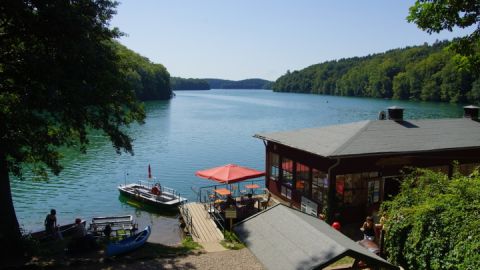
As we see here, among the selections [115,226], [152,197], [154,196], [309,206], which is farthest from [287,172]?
[152,197]

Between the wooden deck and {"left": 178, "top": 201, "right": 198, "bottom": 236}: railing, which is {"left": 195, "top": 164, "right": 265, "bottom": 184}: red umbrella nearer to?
the wooden deck

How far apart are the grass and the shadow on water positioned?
940cm

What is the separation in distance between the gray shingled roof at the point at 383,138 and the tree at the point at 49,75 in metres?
8.77

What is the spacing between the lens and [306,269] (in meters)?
8.05

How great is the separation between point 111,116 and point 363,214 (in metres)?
11.9

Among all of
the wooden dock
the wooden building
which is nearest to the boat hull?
the wooden dock

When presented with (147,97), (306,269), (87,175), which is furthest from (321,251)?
(147,97)

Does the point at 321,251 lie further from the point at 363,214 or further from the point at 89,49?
the point at 363,214

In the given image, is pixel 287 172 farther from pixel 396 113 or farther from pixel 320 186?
pixel 396 113

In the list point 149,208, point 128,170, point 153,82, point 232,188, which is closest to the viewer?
point 149,208

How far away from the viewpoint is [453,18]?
38.2 ft

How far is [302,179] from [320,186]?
1455 mm

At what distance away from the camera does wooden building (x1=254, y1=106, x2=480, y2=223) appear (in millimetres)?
18406

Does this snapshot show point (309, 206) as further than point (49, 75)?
Yes
